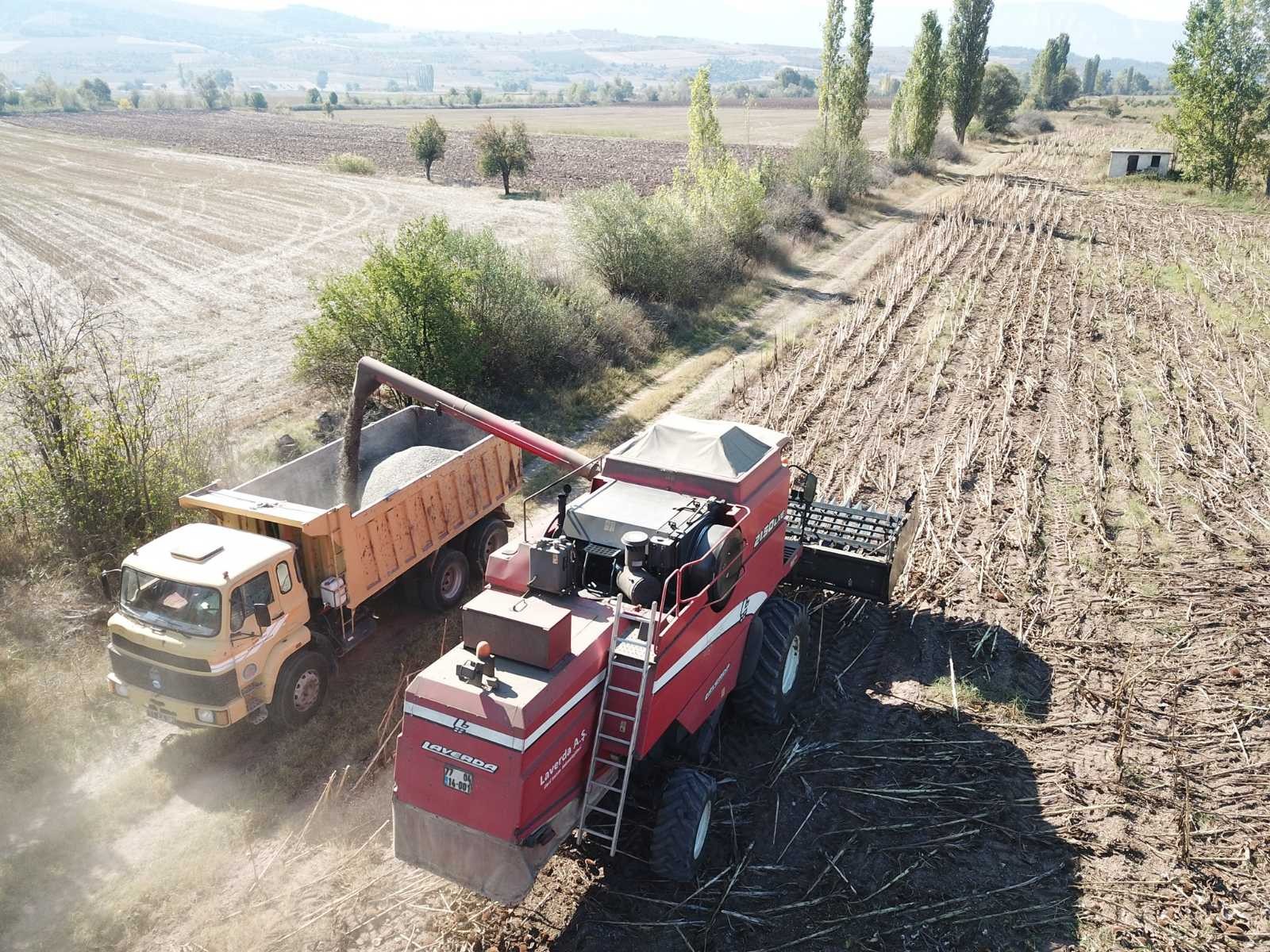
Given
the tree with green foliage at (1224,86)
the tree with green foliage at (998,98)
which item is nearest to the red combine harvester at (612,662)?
the tree with green foliage at (1224,86)

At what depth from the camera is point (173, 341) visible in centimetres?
2566

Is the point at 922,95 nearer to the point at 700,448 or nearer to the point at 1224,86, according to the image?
the point at 1224,86

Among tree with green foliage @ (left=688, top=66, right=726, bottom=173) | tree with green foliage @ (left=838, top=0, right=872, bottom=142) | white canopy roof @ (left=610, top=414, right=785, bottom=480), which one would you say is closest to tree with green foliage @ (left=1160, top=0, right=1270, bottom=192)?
tree with green foliage @ (left=838, top=0, right=872, bottom=142)

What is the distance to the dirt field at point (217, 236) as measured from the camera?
24969 millimetres

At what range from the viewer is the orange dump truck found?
33.7 ft

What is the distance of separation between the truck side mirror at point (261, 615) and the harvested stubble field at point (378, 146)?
125 ft

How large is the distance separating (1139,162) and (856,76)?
68.7 feet

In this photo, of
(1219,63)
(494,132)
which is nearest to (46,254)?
(494,132)

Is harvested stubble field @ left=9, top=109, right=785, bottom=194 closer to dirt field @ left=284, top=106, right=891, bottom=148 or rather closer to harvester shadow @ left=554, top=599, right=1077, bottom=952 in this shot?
dirt field @ left=284, top=106, right=891, bottom=148

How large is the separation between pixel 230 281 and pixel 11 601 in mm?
22797

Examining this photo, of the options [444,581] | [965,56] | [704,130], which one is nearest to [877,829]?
[444,581]

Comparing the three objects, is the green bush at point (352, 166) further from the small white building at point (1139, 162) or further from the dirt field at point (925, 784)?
the dirt field at point (925, 784)

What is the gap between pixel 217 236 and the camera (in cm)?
4109

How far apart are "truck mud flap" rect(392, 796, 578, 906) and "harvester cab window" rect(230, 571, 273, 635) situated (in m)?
3.57
